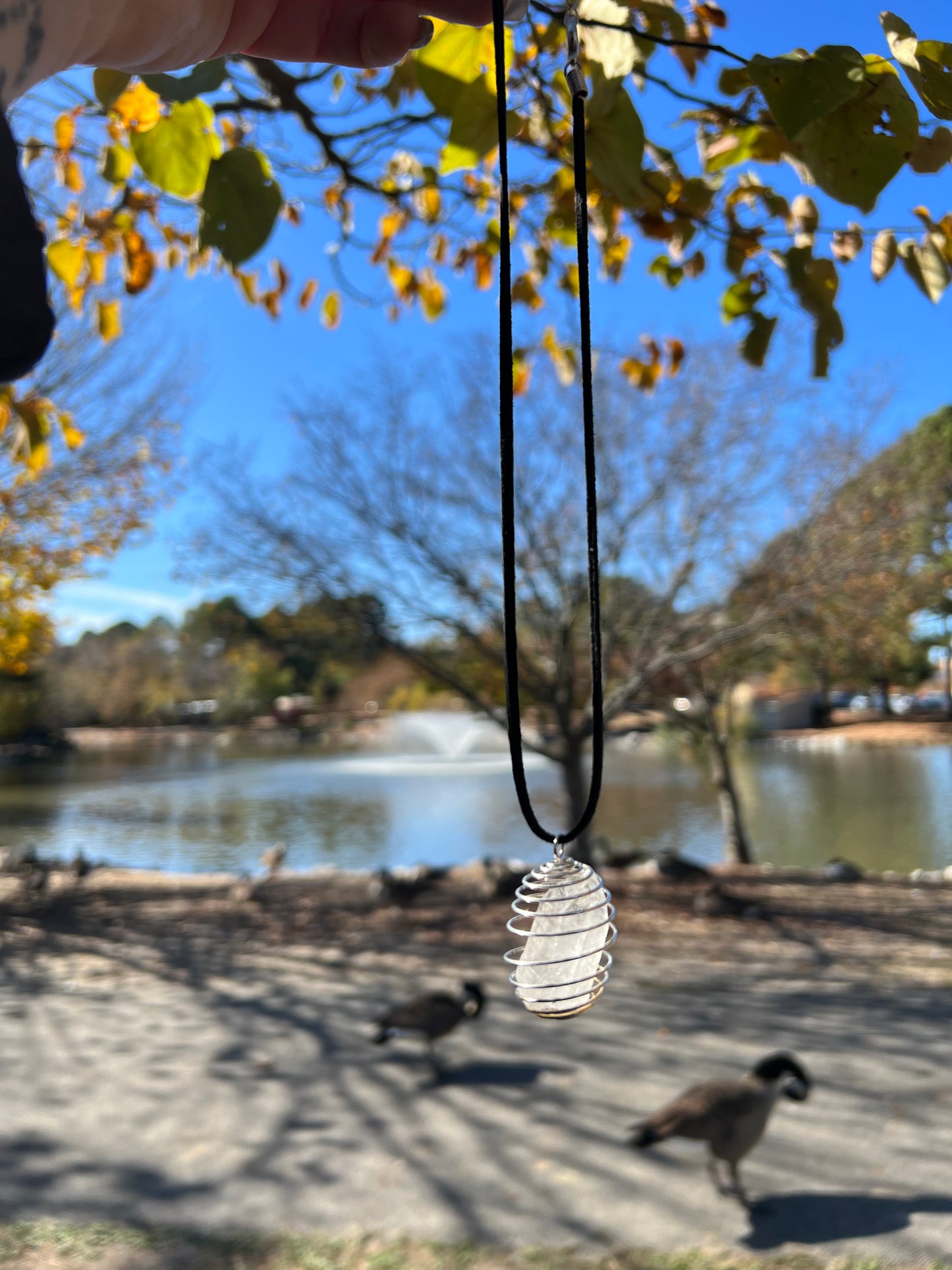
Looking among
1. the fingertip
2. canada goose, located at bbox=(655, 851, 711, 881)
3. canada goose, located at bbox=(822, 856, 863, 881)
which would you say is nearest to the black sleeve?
the fingertip

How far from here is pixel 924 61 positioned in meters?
1.17

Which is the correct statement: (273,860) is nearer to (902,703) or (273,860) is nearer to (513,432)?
(513,432)

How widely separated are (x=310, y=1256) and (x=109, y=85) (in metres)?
3.45

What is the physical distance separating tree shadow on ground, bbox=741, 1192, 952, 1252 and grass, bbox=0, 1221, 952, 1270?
124mm

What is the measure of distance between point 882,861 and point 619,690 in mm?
5499

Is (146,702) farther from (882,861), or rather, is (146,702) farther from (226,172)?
(226,172)

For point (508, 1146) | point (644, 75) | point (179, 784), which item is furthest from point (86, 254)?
point (179, 784)

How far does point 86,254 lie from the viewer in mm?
3455

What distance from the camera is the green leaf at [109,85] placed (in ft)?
5.42

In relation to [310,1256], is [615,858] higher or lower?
lower

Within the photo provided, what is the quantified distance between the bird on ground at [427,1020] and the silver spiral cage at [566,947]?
4181 mm

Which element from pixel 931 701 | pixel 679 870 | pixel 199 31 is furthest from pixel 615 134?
pixel 931 701

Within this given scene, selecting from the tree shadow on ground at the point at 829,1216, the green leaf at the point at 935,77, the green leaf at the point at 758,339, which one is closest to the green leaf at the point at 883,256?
the green leaf at the point at 758,339

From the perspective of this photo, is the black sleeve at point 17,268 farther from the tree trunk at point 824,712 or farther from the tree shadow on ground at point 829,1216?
the tree trunk at point 824,712
